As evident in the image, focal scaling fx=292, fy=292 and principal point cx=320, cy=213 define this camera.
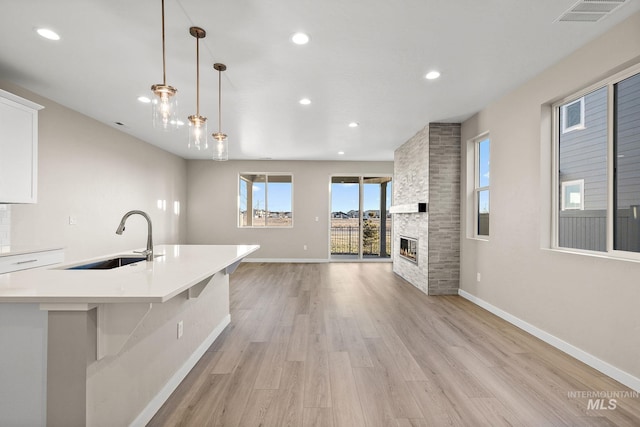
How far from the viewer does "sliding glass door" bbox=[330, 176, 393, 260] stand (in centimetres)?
778

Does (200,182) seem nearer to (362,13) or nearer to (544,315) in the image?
(362,13)

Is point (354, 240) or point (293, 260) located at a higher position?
point (354, 240)

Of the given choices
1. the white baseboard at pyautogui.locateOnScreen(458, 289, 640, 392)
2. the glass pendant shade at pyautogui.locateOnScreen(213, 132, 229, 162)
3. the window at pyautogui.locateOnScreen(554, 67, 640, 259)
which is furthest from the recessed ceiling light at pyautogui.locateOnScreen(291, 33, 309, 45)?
the white baseboard at pyautogui.locateOnScreen(458, 289, 640, 392)

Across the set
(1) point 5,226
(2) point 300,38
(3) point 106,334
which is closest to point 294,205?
(1) point 5,226

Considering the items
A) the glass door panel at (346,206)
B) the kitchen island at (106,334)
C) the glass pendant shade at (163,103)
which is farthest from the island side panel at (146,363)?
the glass door panel at (346,206)

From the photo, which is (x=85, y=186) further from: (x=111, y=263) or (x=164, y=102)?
(x=164, y=102)

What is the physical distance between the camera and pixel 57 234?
388 cm

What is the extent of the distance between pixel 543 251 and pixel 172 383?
348cm

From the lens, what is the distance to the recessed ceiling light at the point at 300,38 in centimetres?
235

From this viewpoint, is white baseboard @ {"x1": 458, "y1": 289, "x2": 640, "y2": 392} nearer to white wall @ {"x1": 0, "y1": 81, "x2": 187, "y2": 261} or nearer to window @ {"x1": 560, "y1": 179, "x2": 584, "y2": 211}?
window @ {"x1": 560, "y1": 179, "x2": 584, "y2": 211}

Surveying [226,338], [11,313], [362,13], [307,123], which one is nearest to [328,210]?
[307,123]

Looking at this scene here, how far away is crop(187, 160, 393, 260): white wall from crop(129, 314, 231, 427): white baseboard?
4785 millimetres

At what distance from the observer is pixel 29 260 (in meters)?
2.94

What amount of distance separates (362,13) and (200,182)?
21.9ft
